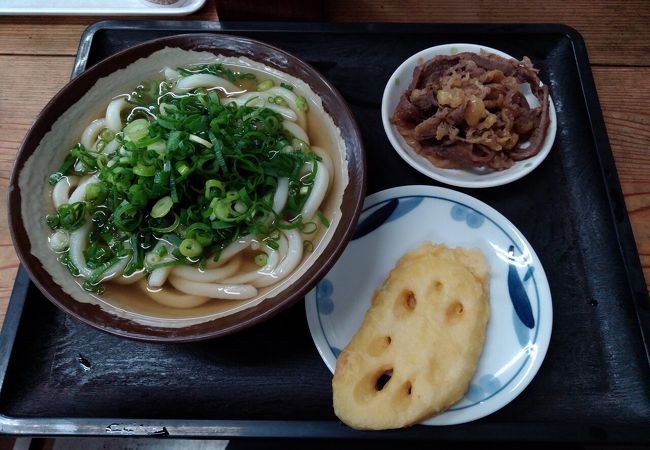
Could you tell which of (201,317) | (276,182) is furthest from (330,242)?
(201,317)

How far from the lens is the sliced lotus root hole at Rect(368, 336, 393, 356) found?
56.7 inches

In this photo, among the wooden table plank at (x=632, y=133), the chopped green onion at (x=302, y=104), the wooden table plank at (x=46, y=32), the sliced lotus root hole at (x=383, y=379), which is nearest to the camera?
the sliced lotus root hole at (x=383, y=379)

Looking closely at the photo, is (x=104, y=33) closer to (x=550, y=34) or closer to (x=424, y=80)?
(x=424, y=80)

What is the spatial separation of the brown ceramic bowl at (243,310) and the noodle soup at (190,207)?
38 millimetres

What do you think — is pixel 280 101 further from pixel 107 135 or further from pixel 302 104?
pixel 107 135

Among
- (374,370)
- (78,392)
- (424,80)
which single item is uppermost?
(424,80)

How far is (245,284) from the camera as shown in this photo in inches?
59.7

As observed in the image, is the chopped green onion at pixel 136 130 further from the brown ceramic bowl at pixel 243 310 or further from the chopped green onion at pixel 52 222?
the chopped green onion at pixel 52 222

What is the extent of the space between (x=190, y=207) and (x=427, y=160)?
2.85ft

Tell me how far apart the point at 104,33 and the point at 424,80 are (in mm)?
1320

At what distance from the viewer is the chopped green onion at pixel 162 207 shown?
1.45m

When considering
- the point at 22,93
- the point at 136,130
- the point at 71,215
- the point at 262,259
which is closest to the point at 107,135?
the point at 136,130

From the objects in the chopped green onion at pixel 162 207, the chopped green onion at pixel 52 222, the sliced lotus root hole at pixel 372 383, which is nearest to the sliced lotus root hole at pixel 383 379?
the sliced lotus root hole at pixel 372 383

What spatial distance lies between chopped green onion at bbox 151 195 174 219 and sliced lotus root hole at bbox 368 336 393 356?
0.69 meters
